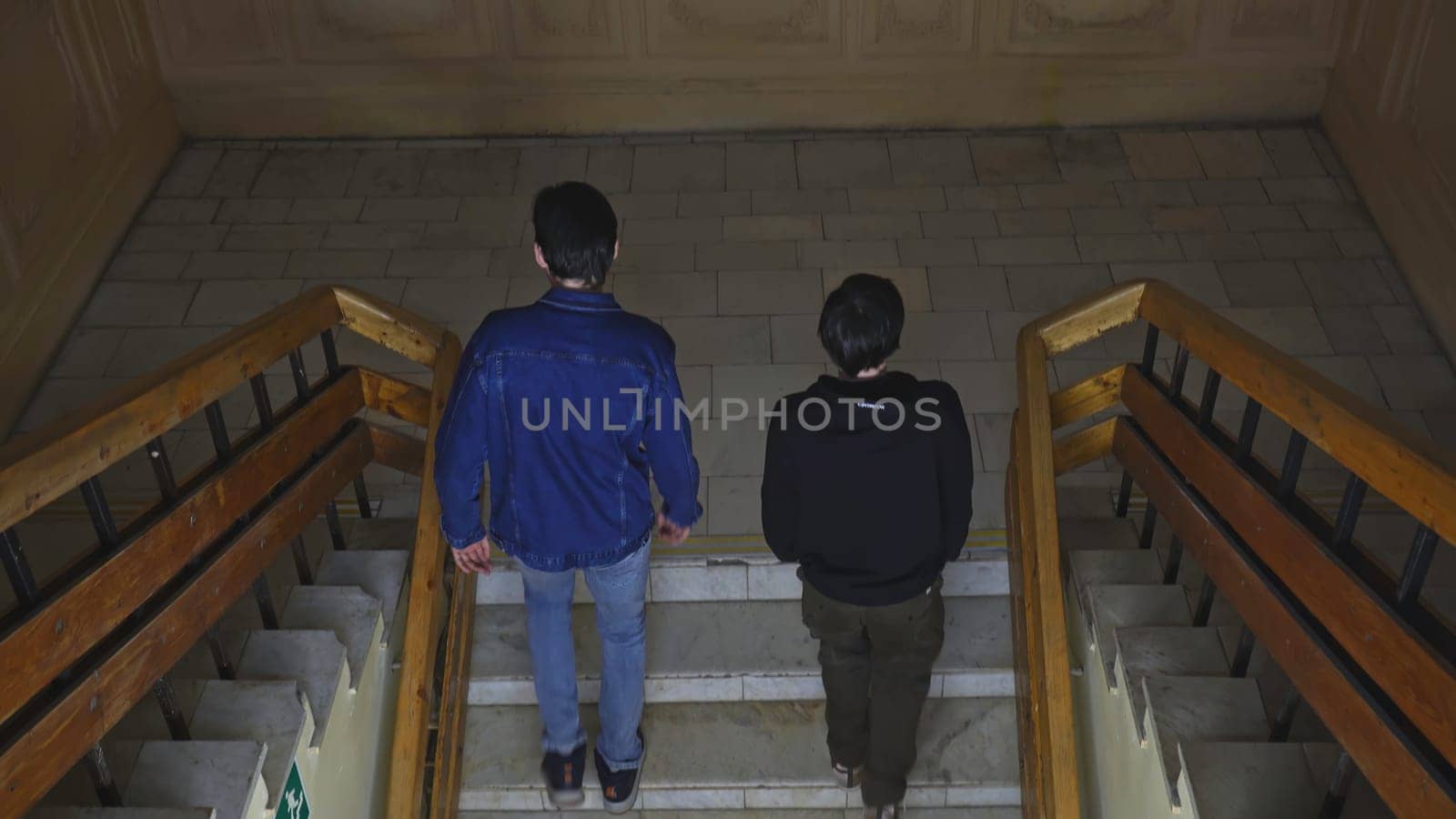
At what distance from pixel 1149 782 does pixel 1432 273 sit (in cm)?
358

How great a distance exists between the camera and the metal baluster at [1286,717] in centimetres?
319

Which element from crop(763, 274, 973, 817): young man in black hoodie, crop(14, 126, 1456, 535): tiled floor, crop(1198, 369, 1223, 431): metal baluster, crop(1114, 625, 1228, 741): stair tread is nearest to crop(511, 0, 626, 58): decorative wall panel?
crop(14, 126, 1456, 535): tiled floor

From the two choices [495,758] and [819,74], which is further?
[819,74]

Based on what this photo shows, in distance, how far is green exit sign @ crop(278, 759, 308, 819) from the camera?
325cm

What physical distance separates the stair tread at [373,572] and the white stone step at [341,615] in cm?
11

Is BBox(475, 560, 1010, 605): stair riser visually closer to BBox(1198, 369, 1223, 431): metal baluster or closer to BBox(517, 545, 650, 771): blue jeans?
BBox(517, 545, 650, 771): blue jeans

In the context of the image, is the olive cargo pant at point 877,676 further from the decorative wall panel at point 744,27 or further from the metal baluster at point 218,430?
the decorative wall panel at point 744,27

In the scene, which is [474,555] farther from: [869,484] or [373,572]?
[869,484]

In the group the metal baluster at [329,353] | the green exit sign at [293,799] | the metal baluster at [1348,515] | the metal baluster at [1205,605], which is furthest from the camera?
the metal baluster at [329,353]

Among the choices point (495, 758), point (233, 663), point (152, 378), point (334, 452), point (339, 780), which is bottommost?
point (495, 758)

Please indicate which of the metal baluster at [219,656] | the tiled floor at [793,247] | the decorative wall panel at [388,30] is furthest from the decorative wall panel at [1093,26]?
the metal baluster at [219,656]

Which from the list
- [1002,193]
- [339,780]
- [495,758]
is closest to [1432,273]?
[1002,193]

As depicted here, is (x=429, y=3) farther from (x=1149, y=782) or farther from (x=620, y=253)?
(x=1149, y=782)

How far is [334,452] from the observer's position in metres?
4.01
